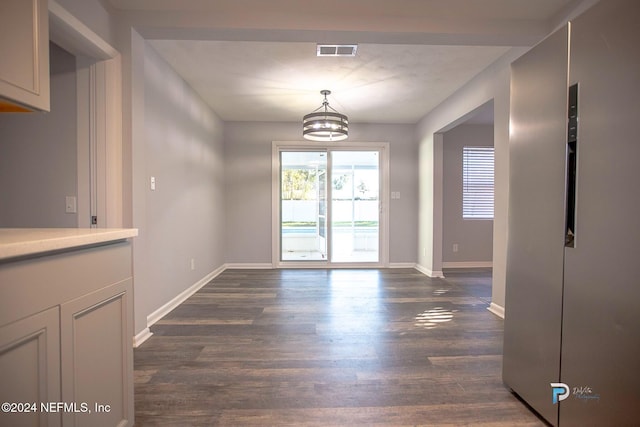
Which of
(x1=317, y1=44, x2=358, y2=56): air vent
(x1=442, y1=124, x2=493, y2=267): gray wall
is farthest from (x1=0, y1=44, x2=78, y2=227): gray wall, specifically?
(x1=442, y1=124, x2=493, y2=267): gray wall

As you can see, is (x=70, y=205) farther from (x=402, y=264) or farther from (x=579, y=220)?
(x=402, y=264)

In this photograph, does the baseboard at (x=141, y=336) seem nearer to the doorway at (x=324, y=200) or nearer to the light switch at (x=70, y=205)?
the light switch at (x=70, y=205)

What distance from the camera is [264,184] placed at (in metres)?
5.24

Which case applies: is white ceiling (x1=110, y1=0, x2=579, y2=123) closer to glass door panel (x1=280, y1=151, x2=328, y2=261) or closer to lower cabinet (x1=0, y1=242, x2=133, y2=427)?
glass door panel (x1=280, y1=151, x2=328, y2=261)

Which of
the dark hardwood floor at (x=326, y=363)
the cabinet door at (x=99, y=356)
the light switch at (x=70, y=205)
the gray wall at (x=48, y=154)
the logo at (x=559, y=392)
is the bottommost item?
the dark hardwood floor at (x=326, y=363)

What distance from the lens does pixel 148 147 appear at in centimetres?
262

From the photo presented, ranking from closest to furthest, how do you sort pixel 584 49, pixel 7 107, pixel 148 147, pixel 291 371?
pixel 584 49 → pixel 7 107 → pixel 291 371 → pixel 148 147

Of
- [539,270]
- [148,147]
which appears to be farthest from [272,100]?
[539,270]

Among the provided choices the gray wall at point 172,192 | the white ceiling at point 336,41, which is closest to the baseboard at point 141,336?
the gray wall at point 172,192

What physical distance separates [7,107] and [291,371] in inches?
82.4

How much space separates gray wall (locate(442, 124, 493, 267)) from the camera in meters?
5.32

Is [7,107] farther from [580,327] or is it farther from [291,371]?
[580,327]

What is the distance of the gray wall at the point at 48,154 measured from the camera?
2.29 metres

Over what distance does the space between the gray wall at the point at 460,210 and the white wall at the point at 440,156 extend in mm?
590
